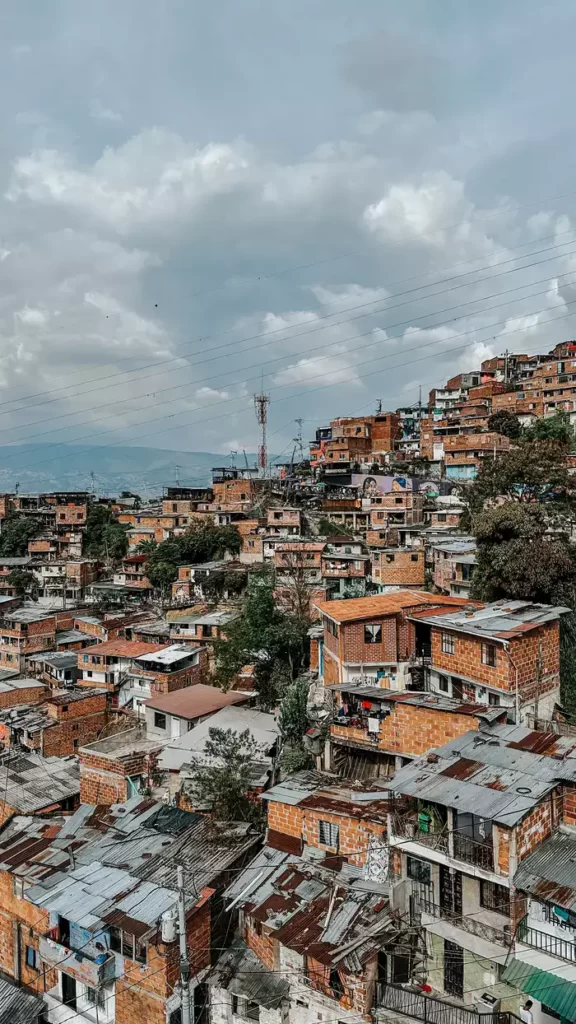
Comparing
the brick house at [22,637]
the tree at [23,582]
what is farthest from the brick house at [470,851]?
the tree at [23,582]

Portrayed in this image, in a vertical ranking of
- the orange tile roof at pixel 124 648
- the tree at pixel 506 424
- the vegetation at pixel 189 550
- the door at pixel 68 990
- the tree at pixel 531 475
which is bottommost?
the door at pixel 68 990

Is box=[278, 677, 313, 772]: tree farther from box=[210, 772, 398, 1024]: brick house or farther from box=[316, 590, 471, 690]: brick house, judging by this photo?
box=[210, 772, 398, 1024]: brick house

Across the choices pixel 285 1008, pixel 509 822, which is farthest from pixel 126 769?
pixel 509 822

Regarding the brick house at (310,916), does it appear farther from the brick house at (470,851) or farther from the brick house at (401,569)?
the brick house at (401,569)

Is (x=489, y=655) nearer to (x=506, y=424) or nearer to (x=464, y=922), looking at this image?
(x=464, y=922)

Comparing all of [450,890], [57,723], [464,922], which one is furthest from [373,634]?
[57,723]

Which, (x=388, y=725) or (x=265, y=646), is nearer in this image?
(x=388, y=725)
